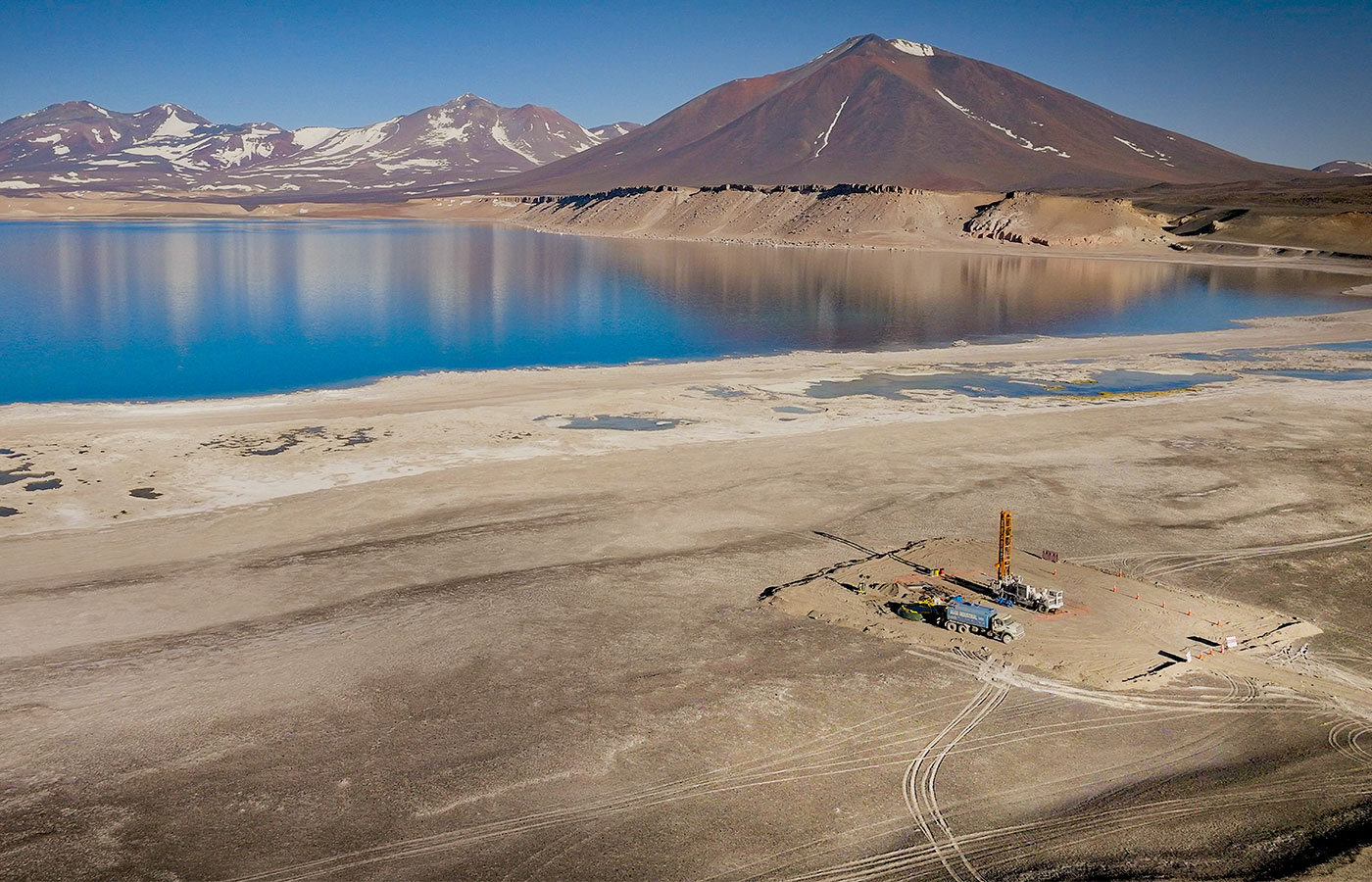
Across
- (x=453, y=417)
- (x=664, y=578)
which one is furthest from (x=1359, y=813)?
(x=453, y=417)

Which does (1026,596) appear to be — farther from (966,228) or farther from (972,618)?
(966,228)

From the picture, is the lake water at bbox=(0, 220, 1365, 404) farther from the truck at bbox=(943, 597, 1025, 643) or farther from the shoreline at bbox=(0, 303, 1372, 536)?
the truck at bbox=(943, 597, 1025, 643)

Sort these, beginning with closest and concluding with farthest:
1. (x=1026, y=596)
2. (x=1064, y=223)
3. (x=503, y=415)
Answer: (x=1026, y=596) → (x=503, y=415) → (x=1064, y=223)

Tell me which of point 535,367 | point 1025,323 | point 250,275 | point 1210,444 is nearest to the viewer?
point 1210,444

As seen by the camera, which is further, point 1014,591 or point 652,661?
point 1014,591

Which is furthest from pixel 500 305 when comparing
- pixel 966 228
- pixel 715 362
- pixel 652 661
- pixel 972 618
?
pixel 966 228

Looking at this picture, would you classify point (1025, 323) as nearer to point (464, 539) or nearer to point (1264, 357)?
point (1264, 357)

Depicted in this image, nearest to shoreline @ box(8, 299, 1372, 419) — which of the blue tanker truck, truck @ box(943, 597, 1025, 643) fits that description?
the blue tanker truck
